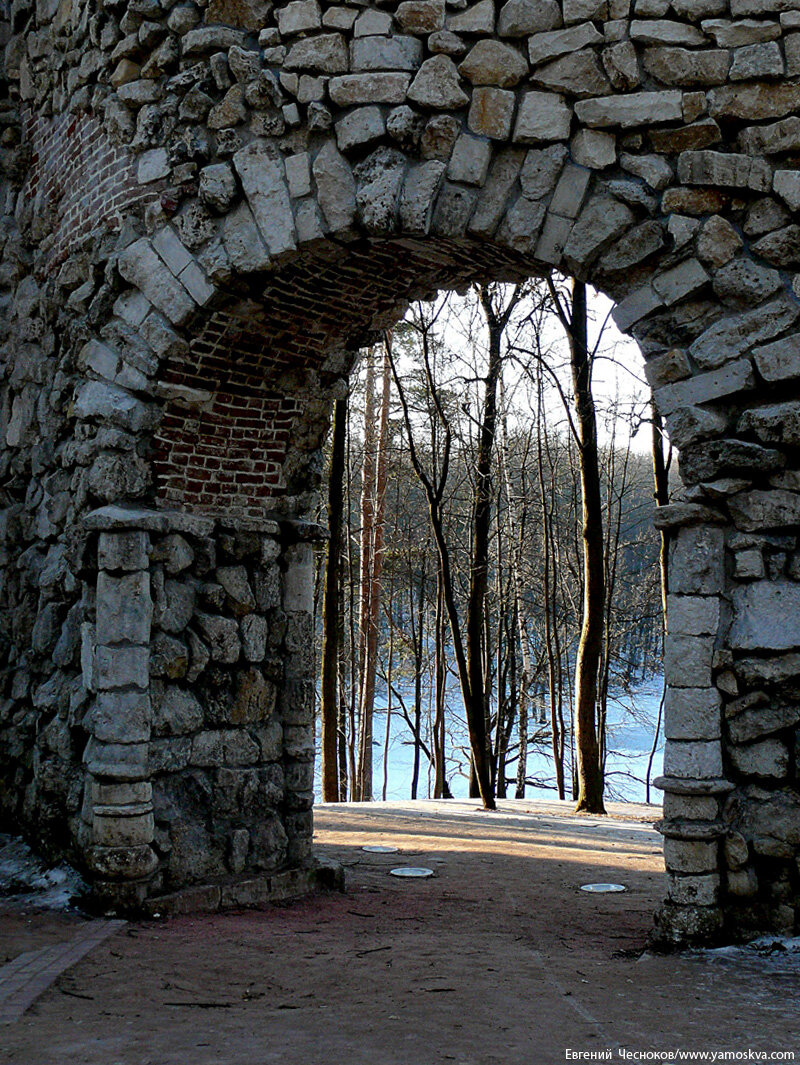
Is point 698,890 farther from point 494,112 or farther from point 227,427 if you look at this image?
point 494,112

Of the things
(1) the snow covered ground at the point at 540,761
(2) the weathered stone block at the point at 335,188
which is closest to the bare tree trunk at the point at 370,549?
(1) the snow covered ground at the point at 540,761

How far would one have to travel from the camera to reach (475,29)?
4914mm

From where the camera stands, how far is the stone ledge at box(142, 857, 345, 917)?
212 inches

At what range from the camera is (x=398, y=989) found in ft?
13.6

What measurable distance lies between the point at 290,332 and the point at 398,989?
356 cm

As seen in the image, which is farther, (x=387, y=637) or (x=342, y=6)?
(x=387, y=637)

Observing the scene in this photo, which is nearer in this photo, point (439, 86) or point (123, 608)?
point (439, 86)

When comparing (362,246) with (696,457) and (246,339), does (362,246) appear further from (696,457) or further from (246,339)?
(696,457)

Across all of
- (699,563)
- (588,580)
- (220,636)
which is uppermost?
(588,580)

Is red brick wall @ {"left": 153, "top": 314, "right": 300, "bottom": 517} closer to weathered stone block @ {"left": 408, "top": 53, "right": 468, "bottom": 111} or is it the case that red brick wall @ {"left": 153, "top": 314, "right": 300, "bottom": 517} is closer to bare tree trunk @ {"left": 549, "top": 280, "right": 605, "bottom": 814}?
weathered stone block @ {"left": 408, "top": 53, "right": 468, "bottom": 111}

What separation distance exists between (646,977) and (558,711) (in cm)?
1325

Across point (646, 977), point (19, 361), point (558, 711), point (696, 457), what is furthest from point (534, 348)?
point (646, 977)

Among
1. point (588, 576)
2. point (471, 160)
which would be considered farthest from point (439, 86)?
point (588, 576)

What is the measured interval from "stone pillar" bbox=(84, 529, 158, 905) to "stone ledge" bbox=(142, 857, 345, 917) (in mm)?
161
